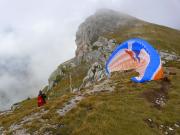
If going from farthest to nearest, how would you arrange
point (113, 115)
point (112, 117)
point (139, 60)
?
point (139, 60), point (113, 115), point (112, 117)

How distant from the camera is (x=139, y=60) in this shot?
47031 mm

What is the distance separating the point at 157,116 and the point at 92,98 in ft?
29.6

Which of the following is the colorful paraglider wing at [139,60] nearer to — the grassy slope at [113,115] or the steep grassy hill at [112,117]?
the steep grassy hill at [112,117]

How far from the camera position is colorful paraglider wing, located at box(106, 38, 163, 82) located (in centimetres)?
4512

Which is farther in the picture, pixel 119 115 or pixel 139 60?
pixel 139 60

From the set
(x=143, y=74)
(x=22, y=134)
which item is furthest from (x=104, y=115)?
(x=143, y=74)

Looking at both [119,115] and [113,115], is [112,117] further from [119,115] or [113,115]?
[119,115]

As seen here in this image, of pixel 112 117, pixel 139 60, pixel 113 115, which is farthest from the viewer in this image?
pixel 139 60

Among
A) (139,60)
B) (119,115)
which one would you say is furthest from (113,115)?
(139,60)

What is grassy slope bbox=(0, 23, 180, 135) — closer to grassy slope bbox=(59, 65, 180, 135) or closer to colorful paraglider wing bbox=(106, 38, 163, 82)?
grassy slope bbox=(59, 65, 180, 135)

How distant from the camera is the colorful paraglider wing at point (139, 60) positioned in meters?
45.1

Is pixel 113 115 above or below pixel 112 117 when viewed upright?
above

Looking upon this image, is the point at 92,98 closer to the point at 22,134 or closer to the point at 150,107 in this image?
the point at 150,107

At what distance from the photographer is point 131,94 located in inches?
1674
